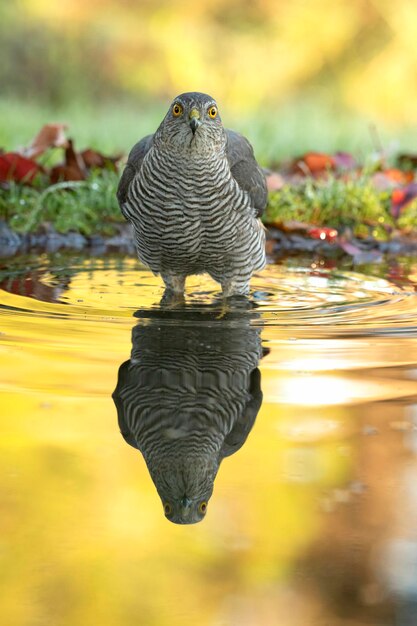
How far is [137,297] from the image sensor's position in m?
4.49

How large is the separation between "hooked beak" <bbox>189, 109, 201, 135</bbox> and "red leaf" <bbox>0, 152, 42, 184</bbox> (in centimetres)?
229

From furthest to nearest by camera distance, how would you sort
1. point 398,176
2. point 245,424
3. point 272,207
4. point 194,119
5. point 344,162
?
point 344,162
point 398,176
point 272,207
point 194,119
point 245,424

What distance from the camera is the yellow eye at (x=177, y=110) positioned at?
4.07 m

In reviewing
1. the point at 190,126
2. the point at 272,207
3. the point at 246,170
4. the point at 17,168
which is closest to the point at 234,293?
the point at 246,170

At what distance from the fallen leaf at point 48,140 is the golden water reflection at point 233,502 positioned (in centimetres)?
318

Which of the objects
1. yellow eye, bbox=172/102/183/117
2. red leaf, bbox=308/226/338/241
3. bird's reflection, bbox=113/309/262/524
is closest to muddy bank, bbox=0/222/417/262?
red leaf, bbox=308/226/338/241

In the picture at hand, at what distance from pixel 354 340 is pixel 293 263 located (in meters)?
1.97

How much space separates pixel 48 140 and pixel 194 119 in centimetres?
283

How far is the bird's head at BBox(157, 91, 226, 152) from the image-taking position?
4.04 metres

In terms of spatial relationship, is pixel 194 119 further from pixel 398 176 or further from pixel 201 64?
pixel 201 64

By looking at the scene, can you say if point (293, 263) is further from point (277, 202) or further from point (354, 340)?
point (354, 340)

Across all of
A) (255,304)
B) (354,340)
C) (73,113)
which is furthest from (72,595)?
(73,113)

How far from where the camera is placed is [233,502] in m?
2.21

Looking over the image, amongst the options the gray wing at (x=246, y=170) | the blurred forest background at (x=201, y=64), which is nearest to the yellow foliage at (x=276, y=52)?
the blurred forest background at (x=201, y=64)
